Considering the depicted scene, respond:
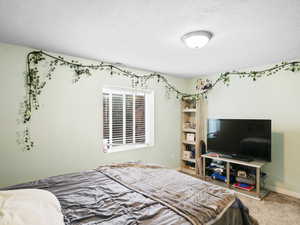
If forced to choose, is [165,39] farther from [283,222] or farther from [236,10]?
[283,222]

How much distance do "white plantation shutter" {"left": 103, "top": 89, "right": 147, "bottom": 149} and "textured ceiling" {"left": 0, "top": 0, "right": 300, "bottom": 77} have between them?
35.7 inches

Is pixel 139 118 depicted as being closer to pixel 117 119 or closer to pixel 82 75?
pixel 117 119

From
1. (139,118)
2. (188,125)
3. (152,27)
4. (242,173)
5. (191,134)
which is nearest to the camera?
(152,27)

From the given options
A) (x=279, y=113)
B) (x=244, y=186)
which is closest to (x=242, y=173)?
(x=244, y=186)

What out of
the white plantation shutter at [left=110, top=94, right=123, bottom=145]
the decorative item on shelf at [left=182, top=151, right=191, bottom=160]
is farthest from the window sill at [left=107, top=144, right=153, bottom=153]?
the decorative item on shelf at [left=182, top=151, right=191, bottom=160]

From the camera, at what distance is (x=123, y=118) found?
3.56 metres

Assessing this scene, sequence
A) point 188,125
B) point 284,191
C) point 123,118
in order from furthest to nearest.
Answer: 1. point 188,125
2. point 123,118
3. point 284,191

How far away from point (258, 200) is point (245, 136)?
3.45 ft

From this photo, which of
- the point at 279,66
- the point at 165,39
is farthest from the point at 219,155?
the point at 165,39

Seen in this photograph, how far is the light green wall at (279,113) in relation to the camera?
9.52ft

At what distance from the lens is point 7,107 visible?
223cm

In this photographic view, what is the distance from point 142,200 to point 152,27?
1.70 meters

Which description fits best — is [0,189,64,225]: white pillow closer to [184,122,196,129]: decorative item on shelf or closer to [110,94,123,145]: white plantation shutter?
[110,94,123,145]: white plantation shutter

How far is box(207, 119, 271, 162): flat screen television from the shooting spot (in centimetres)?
294
